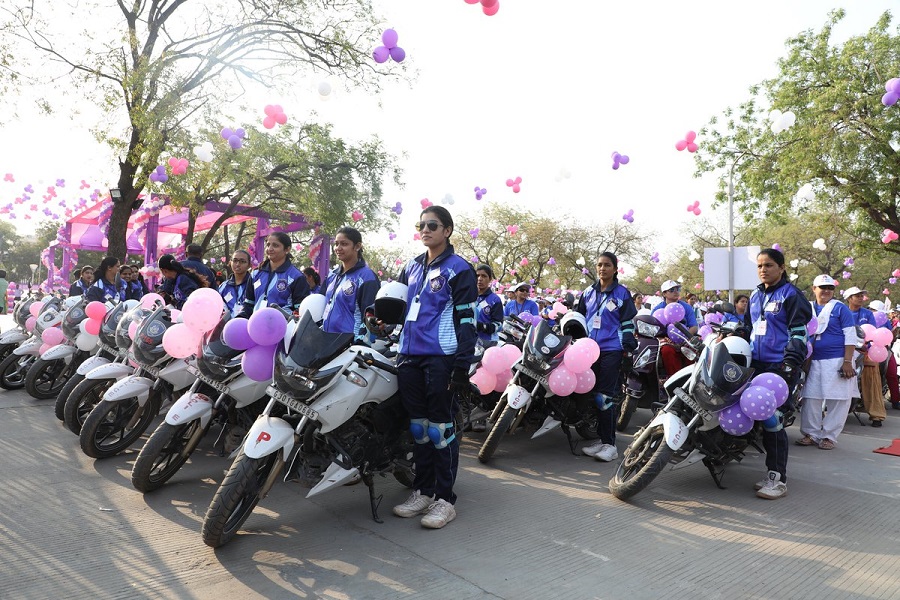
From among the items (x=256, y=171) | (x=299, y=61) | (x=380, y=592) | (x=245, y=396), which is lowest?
(x=380, y=592)

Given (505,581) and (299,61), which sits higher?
(299,61)

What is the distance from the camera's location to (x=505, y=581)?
10.1 feet

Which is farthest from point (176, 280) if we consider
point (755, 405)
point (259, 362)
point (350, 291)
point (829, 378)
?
point (829, 378)

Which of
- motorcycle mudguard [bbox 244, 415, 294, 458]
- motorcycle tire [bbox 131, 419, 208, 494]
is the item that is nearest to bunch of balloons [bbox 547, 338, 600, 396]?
motorcycle mudguard [bbox 244, 415, 294, 458]

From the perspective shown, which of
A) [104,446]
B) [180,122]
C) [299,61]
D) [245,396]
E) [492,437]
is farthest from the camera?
[299,61]

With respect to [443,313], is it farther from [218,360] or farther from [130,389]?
[130,389]

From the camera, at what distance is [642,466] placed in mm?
4504

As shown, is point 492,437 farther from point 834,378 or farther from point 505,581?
point 834,378

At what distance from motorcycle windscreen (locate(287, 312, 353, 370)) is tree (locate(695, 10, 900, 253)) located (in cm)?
1597

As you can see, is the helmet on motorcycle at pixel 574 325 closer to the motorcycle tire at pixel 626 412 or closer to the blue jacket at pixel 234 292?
the motorcycle tire at pixel 626 412

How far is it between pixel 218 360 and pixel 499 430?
7.56ft

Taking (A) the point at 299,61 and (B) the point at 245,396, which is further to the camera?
(A) the point at 299,61

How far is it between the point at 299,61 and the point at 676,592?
47.6 ft

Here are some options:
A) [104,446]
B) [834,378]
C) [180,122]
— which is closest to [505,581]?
[104,446]
